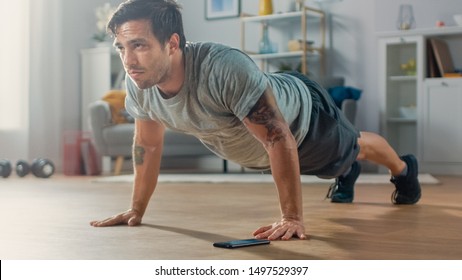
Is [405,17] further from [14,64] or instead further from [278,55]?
[14,64]

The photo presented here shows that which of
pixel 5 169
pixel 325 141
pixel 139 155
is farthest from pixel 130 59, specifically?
pixel 5 169

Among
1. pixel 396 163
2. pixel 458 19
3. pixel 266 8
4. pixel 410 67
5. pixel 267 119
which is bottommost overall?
pixel 396 163

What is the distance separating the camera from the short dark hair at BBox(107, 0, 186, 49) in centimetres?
141

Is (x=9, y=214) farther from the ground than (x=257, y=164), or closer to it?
closer to it

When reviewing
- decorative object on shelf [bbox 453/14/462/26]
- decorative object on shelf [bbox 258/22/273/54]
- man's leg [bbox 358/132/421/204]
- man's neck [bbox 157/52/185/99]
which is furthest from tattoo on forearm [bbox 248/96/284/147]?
decorative object on shelf [bbox 258/22/273/54]

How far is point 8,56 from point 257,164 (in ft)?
11.8

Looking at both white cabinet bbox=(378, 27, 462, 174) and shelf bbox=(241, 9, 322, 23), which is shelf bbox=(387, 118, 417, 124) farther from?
shelf bbox=(241, 9, 322, 23)

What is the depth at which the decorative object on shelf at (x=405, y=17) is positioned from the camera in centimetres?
458

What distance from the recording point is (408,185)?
7.20ft

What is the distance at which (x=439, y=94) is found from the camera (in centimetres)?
445

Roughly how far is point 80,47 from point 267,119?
13.8 feet

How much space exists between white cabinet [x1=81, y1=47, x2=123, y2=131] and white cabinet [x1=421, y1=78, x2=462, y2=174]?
A: 7.15ft
